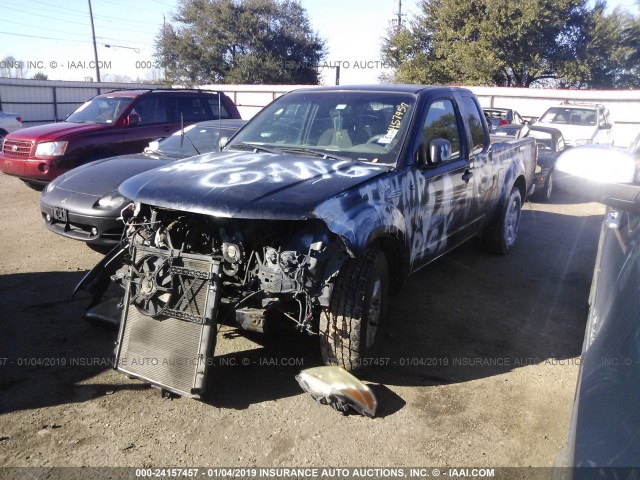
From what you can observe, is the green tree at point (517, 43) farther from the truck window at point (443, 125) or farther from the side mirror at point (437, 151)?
the side mirror at point (437, 151)

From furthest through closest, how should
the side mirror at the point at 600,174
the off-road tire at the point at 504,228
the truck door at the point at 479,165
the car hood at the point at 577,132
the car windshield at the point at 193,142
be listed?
the car hood at the point at 577,132, the car windshield at the point at 193,142, the off-road tire at the point at 504,228, the truck door at the point at 479,165, the side mirror at the point at 600,174

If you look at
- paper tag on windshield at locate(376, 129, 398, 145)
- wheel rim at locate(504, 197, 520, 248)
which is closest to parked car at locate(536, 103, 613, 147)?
wheel rim at locate(504, 197, 520, 248)

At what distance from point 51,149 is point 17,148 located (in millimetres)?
769

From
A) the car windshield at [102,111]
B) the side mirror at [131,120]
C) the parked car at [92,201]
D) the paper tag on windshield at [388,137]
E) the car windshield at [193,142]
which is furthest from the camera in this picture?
the car windshield at [102,111]

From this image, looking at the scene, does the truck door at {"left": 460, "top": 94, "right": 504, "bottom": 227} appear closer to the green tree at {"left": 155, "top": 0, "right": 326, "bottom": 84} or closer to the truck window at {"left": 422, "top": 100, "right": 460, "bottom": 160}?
the truck window at {"left": 422, "top": 100, "right": 460, "bottom": 160}

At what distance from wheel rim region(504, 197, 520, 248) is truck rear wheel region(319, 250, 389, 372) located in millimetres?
3465

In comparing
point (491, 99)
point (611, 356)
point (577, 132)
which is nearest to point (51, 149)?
point (611, 356)

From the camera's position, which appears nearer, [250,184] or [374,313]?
[250,184]

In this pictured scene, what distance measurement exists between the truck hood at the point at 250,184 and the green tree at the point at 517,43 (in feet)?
85.8

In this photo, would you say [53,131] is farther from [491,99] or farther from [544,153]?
[491,99]

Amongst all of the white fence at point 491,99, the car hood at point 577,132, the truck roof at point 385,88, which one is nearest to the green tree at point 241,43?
the white fence at point 491,99

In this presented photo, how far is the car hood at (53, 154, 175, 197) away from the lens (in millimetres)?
5762

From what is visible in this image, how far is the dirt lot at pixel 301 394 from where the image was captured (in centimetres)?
295

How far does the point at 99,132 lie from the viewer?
27.3ft
